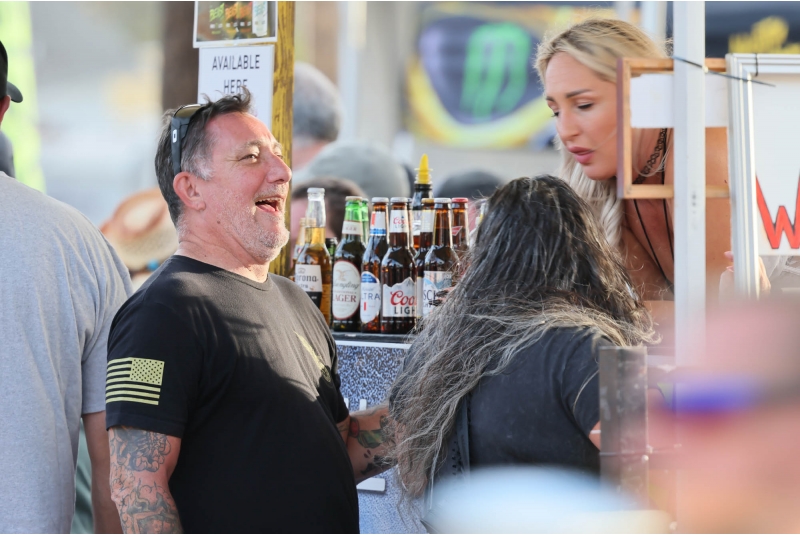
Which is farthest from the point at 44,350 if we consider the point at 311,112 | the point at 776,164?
the point at 311,112

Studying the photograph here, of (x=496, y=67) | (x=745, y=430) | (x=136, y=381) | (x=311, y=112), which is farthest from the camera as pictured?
(x=311, y=112)

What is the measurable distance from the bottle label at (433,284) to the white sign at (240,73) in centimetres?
73

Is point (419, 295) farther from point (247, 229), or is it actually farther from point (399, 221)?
point (247, 229)

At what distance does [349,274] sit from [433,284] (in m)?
0.26

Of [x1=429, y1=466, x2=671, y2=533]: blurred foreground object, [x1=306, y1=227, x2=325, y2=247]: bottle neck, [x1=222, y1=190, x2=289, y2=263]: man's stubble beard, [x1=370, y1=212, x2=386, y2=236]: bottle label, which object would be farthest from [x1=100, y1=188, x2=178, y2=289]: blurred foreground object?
[x1=429, y1=466, x2=671, y2=533]: blurred foreground object

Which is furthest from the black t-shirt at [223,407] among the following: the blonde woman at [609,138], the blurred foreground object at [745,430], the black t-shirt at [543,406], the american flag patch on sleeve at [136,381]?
Answer: the blonde woman at [609,138]

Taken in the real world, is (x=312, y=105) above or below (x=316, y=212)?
above

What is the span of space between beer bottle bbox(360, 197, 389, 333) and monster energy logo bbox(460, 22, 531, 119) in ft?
4.31

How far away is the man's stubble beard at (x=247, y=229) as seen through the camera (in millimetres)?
1567

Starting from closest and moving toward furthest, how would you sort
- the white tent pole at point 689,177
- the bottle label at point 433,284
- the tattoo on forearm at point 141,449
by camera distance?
1. the white tent pole at point 689,177
2. the tattoo on forearm at point 141,449
3. the bottle label at point 433,284

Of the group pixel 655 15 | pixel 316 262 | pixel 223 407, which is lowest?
pixel 223 407

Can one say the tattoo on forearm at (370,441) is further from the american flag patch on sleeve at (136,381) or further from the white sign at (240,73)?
the white sign at (240,73)

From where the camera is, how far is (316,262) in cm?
213

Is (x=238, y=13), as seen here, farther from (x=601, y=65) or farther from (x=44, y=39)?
(x=44, y=39)
